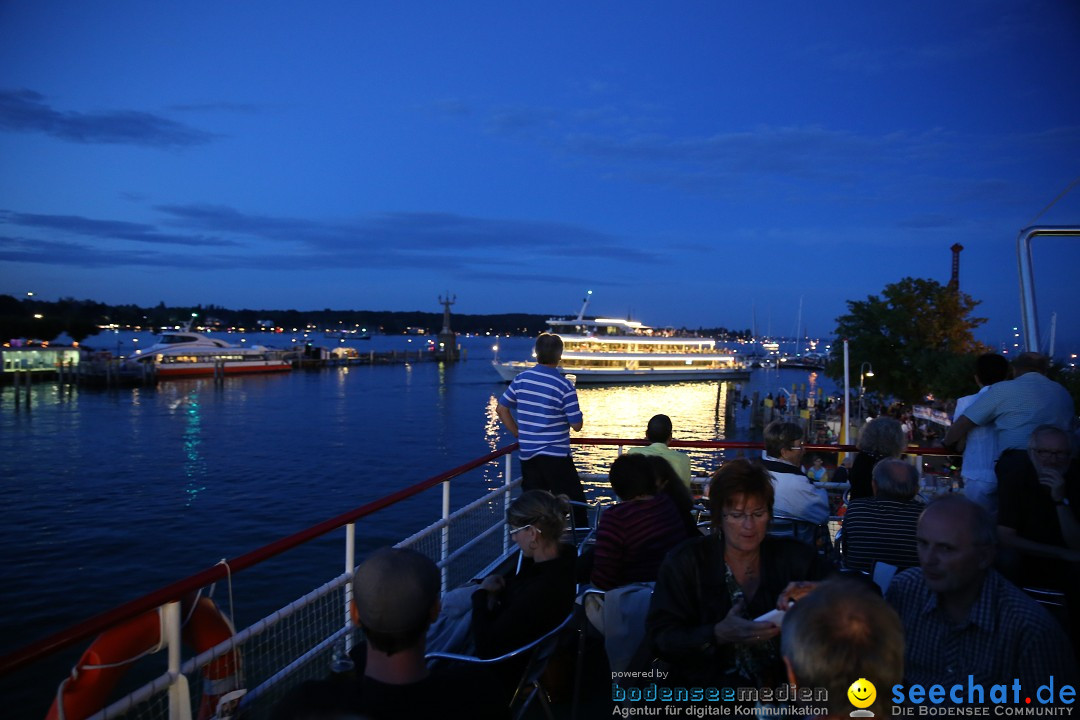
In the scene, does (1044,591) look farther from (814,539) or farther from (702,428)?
(702,428)

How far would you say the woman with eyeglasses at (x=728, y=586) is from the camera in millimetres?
2393

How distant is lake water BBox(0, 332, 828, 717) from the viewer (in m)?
12.9

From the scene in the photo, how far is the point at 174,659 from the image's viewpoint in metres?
2.38

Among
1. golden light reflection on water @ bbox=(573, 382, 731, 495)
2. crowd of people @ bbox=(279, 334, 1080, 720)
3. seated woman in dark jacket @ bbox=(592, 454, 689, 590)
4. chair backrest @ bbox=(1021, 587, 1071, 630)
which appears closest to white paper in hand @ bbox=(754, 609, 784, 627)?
crowd of people @ bbox=(279, 334, 1080, 720)

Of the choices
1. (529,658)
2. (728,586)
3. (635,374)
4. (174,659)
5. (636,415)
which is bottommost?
(636,415)

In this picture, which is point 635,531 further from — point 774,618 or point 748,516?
point 774,618

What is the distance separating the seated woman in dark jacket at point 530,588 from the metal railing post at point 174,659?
1.01 metres

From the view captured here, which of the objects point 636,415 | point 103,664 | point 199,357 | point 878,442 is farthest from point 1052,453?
point 199,357

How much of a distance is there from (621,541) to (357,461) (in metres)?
24.6

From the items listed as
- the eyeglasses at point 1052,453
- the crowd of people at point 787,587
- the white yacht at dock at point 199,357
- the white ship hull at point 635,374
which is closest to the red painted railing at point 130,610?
the crowd of people at point 787,587

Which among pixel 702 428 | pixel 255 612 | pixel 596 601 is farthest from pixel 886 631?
pixel 702 428

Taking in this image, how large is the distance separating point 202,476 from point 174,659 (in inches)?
912

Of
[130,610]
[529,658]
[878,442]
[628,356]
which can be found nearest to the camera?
[130,610]

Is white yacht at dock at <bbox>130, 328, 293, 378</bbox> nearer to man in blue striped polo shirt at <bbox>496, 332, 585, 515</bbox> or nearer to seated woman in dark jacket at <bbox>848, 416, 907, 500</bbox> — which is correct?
man in blue striped polo shirt at <bbox>496, 332, 585, 515</bbox>
